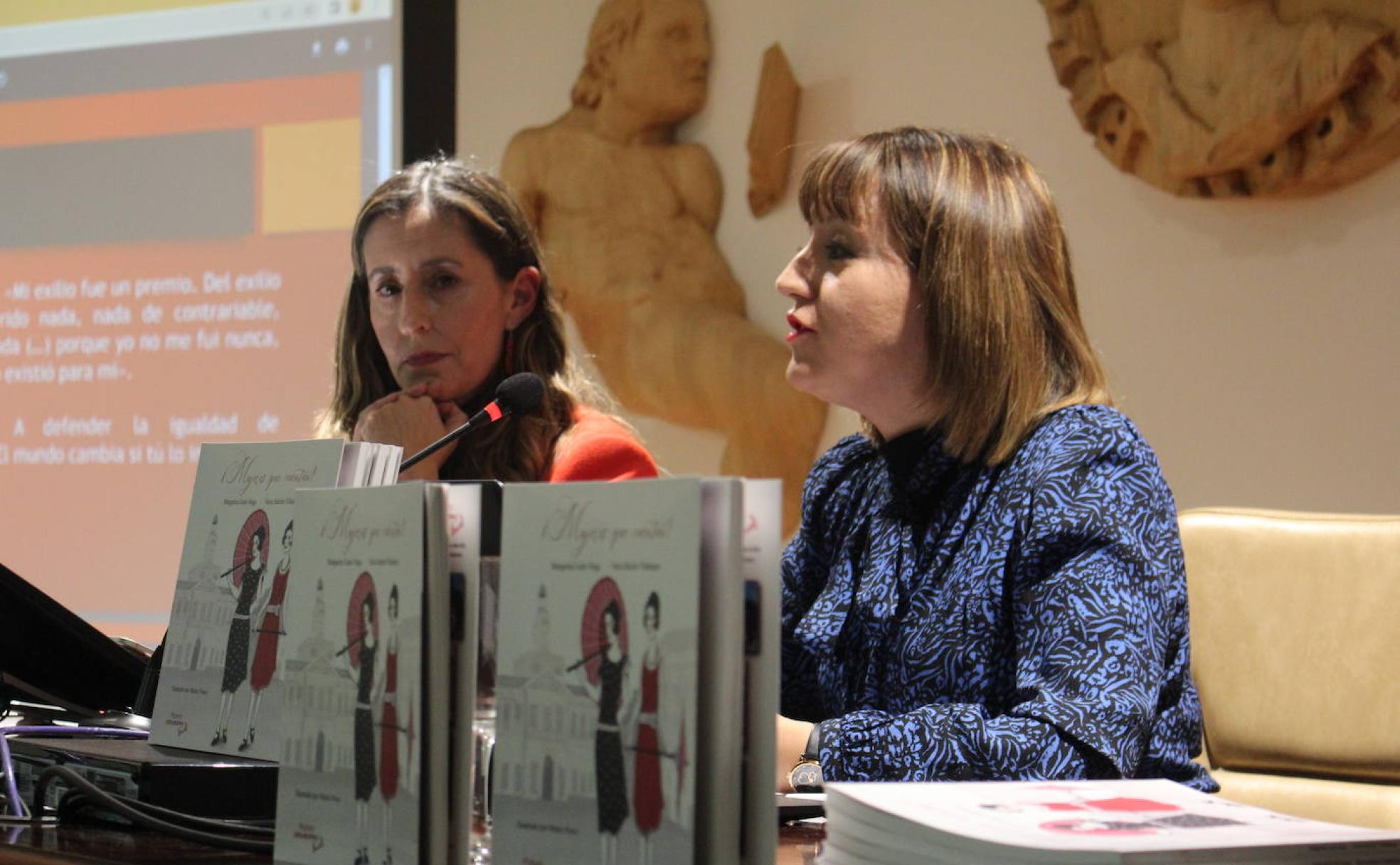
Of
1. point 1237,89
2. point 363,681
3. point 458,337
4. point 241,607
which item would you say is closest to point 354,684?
point 363,681

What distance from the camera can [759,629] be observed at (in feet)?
2.38

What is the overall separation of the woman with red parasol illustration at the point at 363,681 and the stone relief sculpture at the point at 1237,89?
6.56ft

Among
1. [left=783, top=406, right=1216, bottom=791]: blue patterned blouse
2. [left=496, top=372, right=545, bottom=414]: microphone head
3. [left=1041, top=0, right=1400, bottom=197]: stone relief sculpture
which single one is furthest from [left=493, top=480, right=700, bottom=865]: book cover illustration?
[left=1041, top=0, right=1400, bottom=197]: stone relief sculpture

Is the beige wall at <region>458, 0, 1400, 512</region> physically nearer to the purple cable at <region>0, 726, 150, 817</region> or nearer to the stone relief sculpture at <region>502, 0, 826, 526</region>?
the stone relief sculpture at <region>502, 0, 826, 526</region>

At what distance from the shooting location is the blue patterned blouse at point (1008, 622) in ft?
3.82

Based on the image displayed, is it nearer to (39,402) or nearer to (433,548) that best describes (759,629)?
(433,548)

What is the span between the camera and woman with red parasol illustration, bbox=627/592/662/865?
722 millimetres

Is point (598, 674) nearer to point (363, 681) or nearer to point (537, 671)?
point (537, 671)

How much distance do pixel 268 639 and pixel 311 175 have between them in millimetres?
2535

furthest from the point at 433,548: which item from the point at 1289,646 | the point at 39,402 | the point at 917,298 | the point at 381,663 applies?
the point at 39,402

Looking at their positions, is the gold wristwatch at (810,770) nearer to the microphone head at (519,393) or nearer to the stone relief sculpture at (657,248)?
the microphone head at (519,393)

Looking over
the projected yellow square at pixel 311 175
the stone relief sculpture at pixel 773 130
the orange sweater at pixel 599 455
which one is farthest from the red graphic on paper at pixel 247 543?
the projected yellow square at pixel 311 175

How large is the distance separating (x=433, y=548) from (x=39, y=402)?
10.1 ft

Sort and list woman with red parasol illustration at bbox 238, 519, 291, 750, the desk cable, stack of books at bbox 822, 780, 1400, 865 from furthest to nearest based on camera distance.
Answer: woman with red parasol illustration at bbox 238, 519, 291, 750
the desk cable
stack of books at bbox 822, 780, 1400, 865
